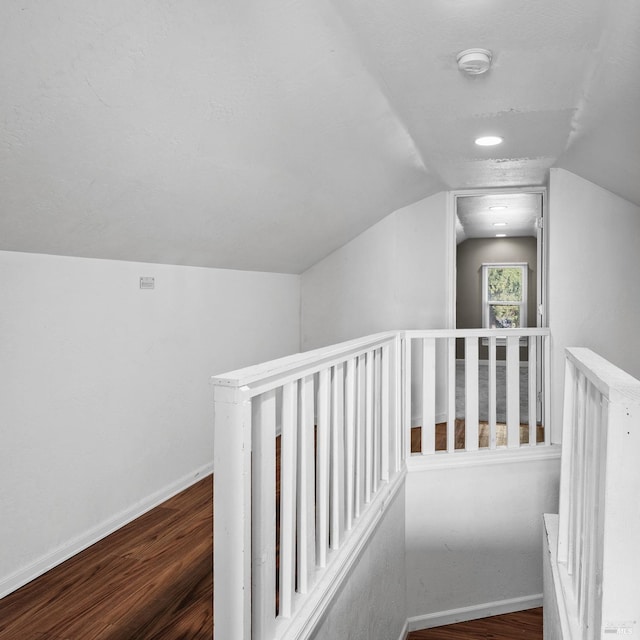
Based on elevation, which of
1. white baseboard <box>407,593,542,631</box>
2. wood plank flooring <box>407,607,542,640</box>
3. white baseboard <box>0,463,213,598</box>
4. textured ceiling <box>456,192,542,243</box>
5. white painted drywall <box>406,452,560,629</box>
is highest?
textured ceiling <box>456,192,542,243</box>

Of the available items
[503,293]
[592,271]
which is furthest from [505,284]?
[592,271]

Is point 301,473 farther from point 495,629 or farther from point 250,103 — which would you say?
point 495,629

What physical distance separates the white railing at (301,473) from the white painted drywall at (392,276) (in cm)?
131

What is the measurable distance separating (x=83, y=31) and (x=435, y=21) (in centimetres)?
115

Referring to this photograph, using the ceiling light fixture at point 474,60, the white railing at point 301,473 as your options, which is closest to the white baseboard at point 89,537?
the white railing at point 301,473

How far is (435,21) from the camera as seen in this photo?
1914 millimetres

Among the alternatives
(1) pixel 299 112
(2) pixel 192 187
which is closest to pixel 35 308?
(2) pixel 192 187

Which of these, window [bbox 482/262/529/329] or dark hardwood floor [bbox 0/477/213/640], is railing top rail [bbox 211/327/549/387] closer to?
dark hardwood floor [bbox 0/477/213/640]

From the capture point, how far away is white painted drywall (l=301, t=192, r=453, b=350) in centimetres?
449

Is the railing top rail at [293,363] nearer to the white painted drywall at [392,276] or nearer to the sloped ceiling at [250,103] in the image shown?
the sloped ceiling at [250,103]

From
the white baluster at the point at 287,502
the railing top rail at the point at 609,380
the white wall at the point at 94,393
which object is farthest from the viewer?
the white wall at the point at 94,393

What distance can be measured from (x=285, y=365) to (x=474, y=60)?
1.50 metres

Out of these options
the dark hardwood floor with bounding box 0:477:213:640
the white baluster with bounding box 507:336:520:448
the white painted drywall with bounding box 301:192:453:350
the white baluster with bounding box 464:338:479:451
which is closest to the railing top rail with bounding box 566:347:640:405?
the dark hardwood floor with bounding box 0:477:213:640

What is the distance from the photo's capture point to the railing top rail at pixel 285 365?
124 centimetres
